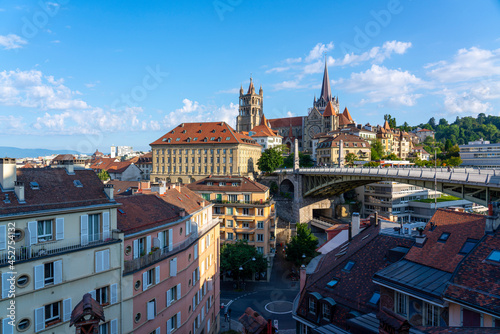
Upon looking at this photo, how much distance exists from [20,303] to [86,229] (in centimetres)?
390

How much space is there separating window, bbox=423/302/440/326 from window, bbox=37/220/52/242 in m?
16.1

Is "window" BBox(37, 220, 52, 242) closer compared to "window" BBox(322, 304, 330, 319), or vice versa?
"window" BBox(37, 220, 52, 242)

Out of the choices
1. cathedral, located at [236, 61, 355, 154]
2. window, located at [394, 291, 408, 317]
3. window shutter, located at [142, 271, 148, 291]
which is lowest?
window shutter, located at [142, 271, 148, 291]

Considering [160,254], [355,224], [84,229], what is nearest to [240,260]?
[355,224]

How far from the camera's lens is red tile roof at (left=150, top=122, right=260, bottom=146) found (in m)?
88.3

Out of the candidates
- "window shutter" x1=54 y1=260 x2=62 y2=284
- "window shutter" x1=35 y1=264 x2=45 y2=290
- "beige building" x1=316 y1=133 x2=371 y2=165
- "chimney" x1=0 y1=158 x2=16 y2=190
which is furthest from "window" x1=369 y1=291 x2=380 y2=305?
"beige building" x1=316 y1=133 x2=371 y2=165

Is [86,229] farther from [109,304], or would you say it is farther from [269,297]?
[269,297]

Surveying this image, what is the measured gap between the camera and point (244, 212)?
153 feet

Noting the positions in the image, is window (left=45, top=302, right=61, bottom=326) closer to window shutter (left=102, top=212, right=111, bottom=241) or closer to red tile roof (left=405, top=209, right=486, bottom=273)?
window shutter (left=102, top=212, right=111, bottom=241)

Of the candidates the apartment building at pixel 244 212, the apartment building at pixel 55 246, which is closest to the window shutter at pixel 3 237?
the apartment building at pixel 55 246

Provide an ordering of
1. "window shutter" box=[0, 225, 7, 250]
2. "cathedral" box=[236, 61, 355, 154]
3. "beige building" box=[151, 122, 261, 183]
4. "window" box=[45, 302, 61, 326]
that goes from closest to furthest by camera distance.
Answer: "window shutter" box=[0, 225, 7, 250]
"window" box=[45, 302, 61, 326]
"beige building" box=[151, 122, 261, 183]
"cathedral" box=[236, 61, 355, 154]

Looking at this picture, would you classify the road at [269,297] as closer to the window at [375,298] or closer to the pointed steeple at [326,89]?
the window at [375,298]

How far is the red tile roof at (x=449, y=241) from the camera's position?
46.5 feet

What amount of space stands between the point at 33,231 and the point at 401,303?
1591cm
